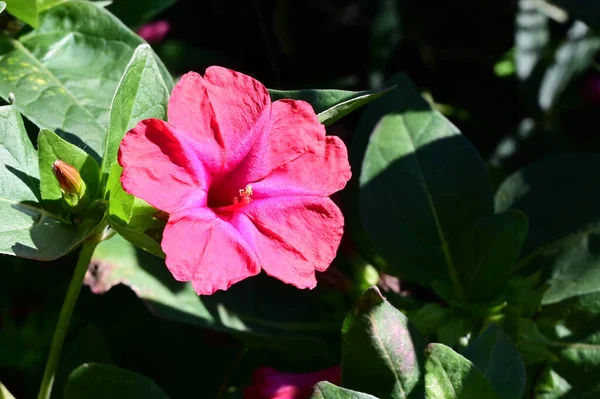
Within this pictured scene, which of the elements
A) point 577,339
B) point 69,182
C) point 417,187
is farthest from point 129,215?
point 577,339

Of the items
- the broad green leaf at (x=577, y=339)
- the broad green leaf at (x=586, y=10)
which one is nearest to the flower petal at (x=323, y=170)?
the broad green leaf at (x=577, y=339)

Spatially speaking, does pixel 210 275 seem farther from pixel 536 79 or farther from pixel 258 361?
pixel 536 79

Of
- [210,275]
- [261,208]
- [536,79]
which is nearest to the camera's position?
[210,275]

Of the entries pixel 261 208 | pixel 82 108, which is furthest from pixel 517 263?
pixel 82 108

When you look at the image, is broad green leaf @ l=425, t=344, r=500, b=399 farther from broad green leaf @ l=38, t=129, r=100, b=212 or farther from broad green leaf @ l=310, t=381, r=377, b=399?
broad green leaf @ l=38, t=129, r=100, b=212

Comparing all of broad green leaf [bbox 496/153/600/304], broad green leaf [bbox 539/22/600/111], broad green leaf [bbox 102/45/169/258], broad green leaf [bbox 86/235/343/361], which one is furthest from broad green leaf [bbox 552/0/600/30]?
broad green leaf [bbox 102/45/169/258]

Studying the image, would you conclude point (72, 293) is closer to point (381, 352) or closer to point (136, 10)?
point (381, 352)
